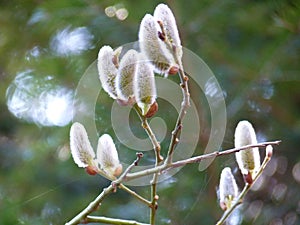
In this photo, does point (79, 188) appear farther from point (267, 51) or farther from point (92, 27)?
point (267, 51)

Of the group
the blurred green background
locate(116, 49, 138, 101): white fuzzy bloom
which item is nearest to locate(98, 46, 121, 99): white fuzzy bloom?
locate(116, 49, 138, 101): white fuzzy bloom

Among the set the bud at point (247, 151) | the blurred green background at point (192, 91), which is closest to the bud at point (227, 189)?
the bud at point (247, 151)

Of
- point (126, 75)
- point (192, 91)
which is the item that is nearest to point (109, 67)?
point (126, 75)

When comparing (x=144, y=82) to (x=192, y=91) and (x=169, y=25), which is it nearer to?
(x=169, y=25)

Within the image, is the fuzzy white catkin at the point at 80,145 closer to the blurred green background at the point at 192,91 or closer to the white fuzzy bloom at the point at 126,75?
the white fuzzy bloom at the point at 126,75

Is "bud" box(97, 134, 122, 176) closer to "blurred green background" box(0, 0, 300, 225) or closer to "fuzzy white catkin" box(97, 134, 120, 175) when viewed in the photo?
"fuzzy white catkin" box(97, 134, 120, 175)

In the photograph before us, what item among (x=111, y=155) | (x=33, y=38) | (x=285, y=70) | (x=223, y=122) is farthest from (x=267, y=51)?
(x=111, y=155)
